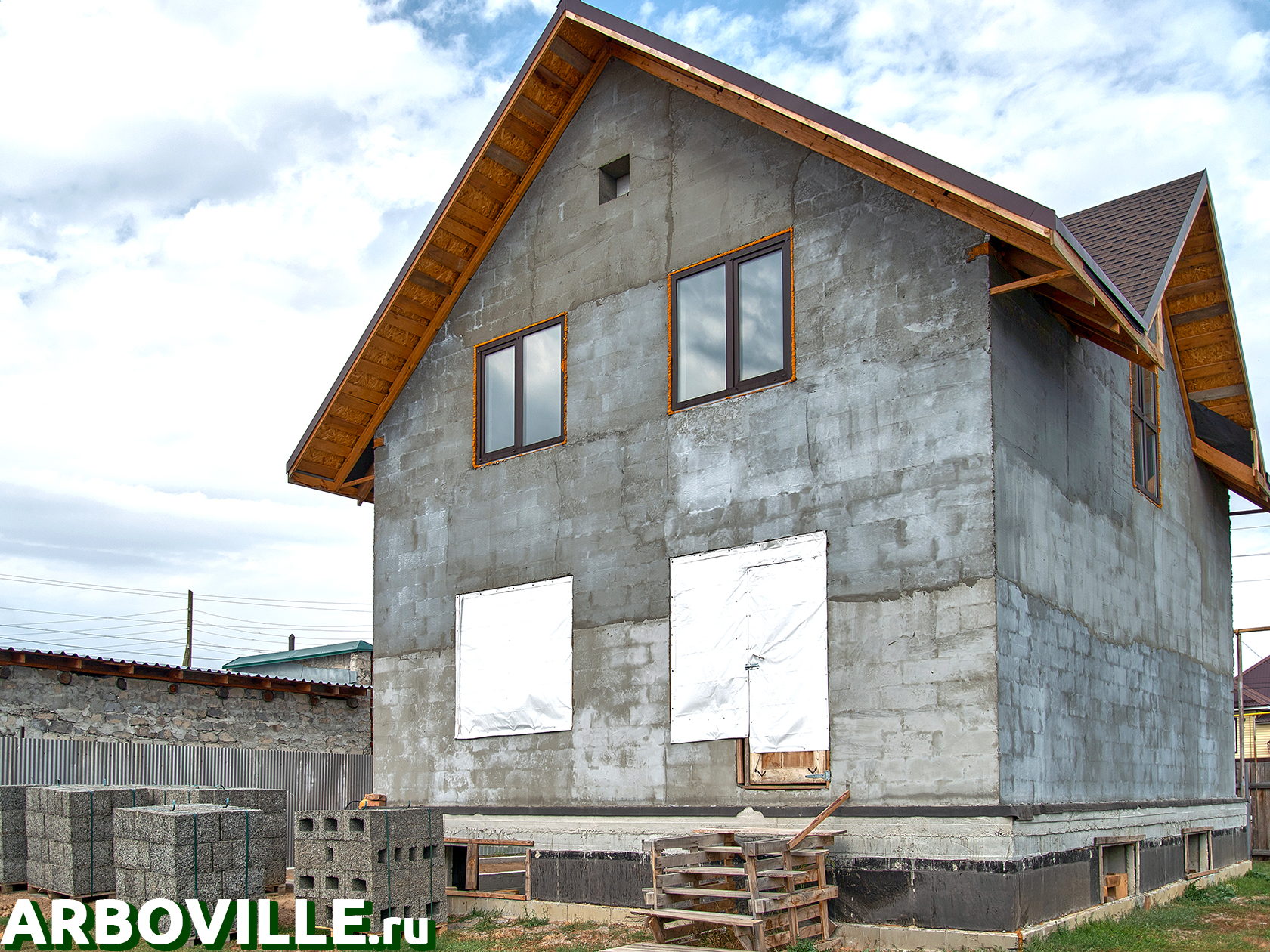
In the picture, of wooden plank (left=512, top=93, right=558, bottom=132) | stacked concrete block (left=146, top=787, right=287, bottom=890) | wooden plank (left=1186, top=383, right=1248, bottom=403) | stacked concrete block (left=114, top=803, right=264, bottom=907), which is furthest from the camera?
wooden plank (left=1186, top=383, right=1248, bottom=403)

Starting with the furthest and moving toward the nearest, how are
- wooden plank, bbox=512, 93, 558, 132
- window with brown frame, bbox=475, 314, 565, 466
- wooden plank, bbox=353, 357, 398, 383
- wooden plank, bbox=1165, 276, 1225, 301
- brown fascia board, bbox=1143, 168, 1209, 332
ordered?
1. wooden plank, bbox=1165, 276, 1225, 301
2. wooden plank, bbox=353, 357, 398, 383
3. wooden plank, bbox=512, 93, 558, 132
4. window with brown frame, bbox=475, 314, 565, 466
5. brown fascia board, bbox=1143, 168, 1209, 332

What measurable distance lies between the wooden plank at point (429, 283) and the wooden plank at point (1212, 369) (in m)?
11.5

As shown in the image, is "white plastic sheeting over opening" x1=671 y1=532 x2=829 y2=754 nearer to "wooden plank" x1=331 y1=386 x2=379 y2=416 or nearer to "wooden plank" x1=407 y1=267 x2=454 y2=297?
"wooden plank" x1=407 y1=267 x2=454 y2=297

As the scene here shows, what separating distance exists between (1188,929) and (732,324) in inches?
320

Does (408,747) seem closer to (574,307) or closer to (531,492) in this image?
(531,492)

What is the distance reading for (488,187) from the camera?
629 inches

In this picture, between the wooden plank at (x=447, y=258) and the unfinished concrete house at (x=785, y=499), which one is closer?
the unfinished concrete house at (x=785, y=499)

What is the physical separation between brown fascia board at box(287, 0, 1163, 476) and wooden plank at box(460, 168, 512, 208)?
161mm

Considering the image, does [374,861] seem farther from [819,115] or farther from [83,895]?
[819,115]

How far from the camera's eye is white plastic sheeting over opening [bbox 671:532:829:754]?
12.1m

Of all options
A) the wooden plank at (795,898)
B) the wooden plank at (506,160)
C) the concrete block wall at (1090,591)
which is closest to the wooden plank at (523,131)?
the wooden plank at (506,160)

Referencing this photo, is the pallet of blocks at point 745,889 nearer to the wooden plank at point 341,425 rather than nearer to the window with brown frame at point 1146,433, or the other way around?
the window with brown frame at point 1146,433

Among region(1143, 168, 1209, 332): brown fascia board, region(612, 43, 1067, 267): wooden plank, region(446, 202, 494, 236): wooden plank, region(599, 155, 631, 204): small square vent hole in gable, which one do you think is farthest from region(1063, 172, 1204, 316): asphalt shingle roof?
region(446, 202, 494, 236): wooden plank

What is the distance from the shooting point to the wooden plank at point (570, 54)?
14964 mm
